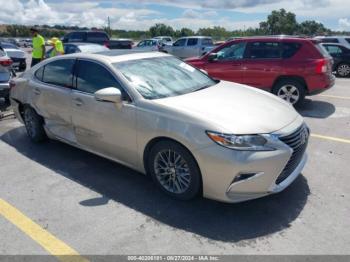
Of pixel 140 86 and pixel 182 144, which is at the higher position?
pixel 140 86

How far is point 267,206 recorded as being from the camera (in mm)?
3693

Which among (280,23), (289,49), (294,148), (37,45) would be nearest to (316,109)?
(289,49)

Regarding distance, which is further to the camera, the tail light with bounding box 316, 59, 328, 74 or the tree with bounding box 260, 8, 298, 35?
the tree with bounding box 260, 8, 298, 35

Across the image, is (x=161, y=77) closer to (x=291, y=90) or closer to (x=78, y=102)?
(x=78, y=102)

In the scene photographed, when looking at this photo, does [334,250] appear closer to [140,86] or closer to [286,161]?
[286,161]

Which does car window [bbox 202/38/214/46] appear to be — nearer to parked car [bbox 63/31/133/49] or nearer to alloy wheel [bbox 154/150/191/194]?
parked car [bbox 63/31/133/49]

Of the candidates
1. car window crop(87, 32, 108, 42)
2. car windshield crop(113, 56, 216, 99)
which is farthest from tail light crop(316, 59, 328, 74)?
car window crop(87, 32, 108, 42)

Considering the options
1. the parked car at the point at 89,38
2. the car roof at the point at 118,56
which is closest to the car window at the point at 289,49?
the car roof at the point at 118,56

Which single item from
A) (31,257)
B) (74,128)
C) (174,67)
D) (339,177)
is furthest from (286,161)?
(74,128)

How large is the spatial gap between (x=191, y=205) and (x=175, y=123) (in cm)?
89

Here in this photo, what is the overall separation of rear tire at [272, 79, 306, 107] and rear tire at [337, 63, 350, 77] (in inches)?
272

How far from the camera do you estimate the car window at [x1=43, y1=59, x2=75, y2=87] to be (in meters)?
4.92

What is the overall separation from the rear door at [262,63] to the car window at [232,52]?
16cm

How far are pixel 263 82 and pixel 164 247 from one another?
598 centimetres
